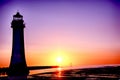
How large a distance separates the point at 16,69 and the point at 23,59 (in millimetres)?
3252

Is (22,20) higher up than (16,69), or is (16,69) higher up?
(22,20)

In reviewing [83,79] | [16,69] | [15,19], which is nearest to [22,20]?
[15,19]

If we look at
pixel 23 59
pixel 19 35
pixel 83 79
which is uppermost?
pixel 19 35

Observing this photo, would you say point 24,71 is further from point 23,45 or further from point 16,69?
point 23,45

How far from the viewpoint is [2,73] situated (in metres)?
70.3

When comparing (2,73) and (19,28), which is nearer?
(19,28)

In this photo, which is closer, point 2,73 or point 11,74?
point 11,74

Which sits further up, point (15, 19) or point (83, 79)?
point (15, 19)

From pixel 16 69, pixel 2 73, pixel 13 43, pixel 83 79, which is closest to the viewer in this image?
pixel 83 79

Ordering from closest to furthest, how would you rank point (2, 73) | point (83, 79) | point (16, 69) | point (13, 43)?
point (83, 79) < point (13, 43) < point (16, 69) < point (2, 73)

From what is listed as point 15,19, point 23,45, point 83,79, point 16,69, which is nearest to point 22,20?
point 15,19

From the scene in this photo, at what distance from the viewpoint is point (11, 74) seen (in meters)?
55.0

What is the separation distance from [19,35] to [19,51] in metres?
2.71

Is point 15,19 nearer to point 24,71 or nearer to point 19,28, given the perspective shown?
point 19,28
